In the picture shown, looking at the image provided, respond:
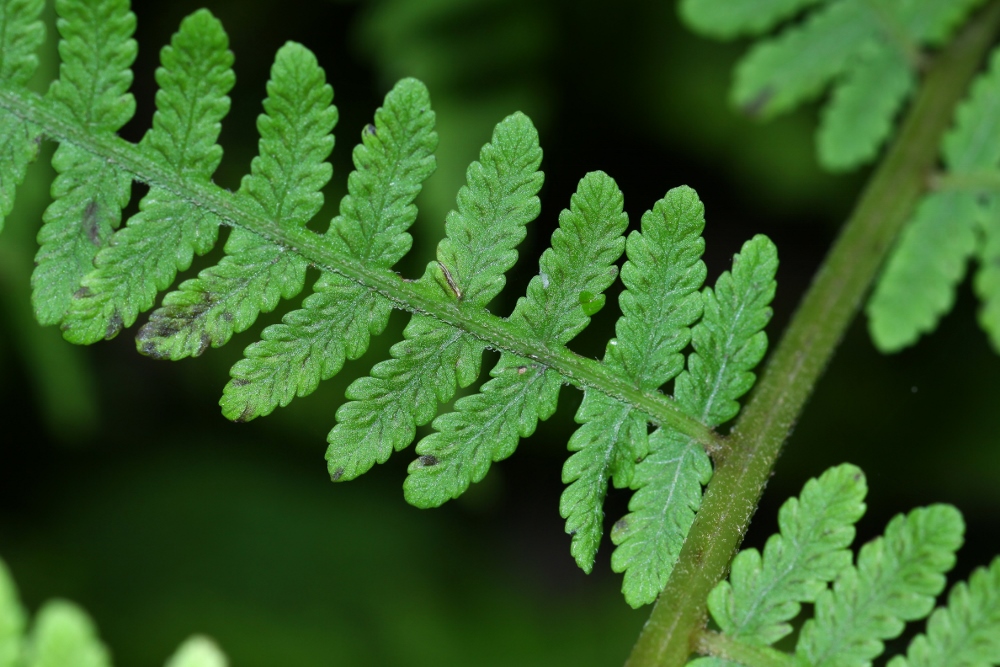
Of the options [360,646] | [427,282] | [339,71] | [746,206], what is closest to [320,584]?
[360,646]

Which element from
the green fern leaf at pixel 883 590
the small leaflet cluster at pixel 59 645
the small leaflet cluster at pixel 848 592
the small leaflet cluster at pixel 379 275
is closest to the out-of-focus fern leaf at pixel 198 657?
the small leaflet cluster at pixel 59 645

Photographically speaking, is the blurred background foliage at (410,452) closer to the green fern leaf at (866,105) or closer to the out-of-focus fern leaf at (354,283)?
the green fern leaf at (866,105)

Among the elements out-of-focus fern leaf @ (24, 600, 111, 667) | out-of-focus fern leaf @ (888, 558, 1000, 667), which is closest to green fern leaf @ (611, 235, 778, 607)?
out-of-focus fern leaf @ (888, 558, 1000, 667)

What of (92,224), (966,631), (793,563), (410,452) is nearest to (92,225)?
(92,224)

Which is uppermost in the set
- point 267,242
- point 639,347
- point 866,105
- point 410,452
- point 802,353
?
point 866,105

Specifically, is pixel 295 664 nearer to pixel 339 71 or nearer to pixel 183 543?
pixel 183 543

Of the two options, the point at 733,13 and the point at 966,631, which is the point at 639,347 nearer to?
the point at 966,631
